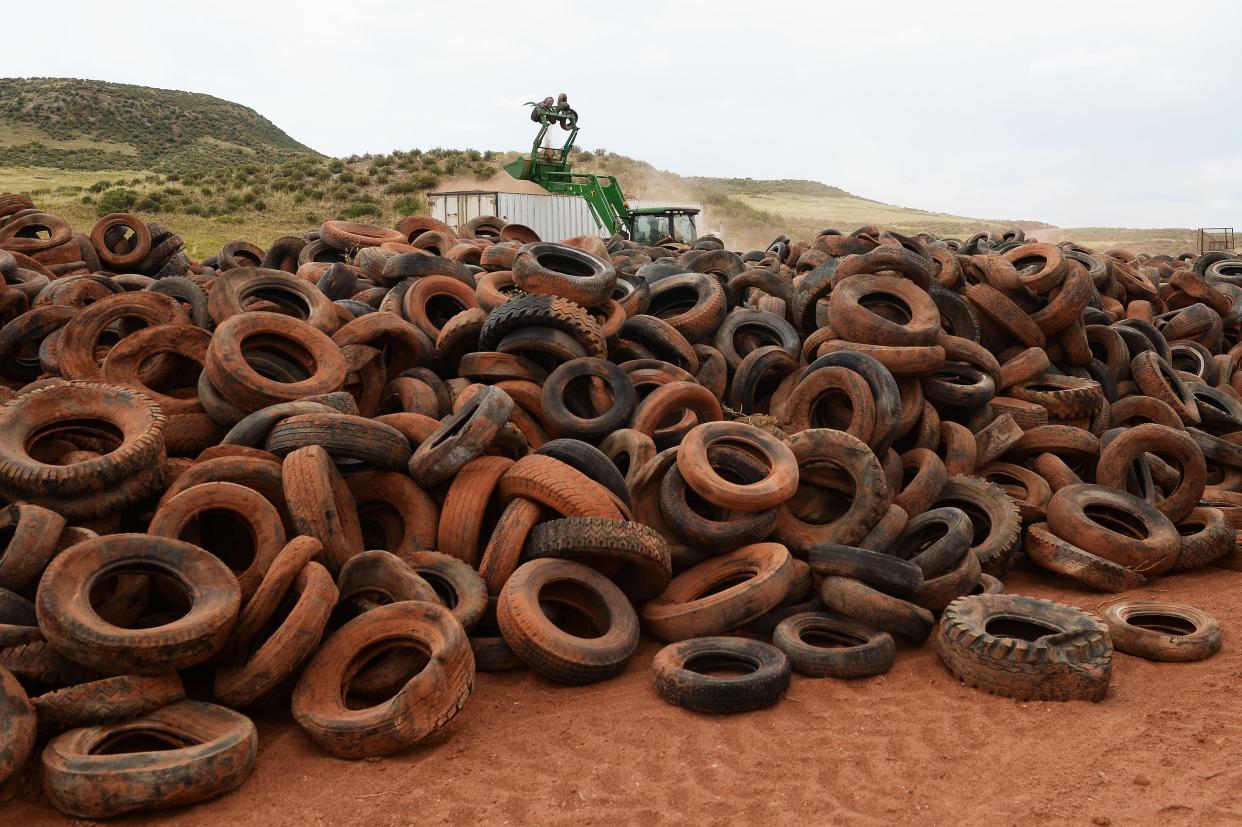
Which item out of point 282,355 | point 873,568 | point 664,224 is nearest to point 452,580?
point 873,568

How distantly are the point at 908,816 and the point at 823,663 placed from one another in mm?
1494

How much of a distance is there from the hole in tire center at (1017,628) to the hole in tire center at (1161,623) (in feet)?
2.94

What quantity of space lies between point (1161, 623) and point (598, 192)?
2273 centimetres

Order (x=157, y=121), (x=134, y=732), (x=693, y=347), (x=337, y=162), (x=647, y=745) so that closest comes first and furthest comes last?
(x=134, y=732) → (x=647, y=745) → (x=693, y=347) → (x=337, y=162) → (x=157, y=121)

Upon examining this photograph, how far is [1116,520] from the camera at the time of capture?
303 inches

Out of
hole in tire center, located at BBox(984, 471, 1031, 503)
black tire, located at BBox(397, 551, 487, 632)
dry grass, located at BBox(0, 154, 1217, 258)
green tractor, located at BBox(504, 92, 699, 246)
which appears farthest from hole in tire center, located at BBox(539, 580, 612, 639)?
dry grass, located at BBox(0, 154, 1217, 258)

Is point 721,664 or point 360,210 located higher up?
point 360,210

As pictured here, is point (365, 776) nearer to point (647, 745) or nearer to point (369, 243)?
point (647, 745)

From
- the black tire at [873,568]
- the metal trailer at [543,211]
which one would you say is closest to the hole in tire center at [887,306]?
the black tire at [873,568]

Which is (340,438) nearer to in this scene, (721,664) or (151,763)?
(151,763)

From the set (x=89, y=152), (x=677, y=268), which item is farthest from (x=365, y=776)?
(x=89, y=152)

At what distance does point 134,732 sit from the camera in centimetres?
439

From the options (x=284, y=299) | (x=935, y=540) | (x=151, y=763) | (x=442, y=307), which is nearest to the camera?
(x=151, y=763)

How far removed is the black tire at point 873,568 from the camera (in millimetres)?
5988
